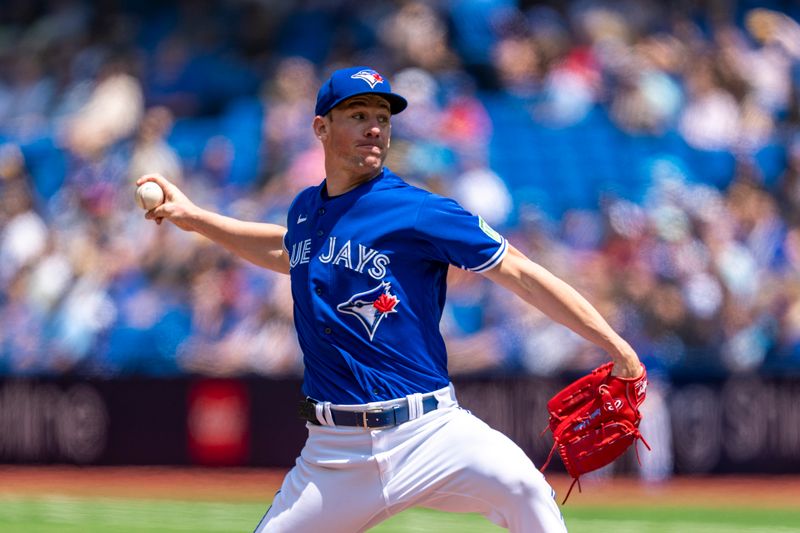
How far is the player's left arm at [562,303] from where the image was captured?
4398mm

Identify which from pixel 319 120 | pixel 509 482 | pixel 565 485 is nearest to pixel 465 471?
pixel 509 482

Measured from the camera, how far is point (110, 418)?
13.3 meters

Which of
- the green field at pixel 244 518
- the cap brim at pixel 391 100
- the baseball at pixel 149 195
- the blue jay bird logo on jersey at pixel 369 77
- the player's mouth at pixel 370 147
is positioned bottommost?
the green field at pixel 244 518

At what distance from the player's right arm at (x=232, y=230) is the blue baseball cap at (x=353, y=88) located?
2.39 ft

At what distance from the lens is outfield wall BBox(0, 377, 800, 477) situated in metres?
12.5

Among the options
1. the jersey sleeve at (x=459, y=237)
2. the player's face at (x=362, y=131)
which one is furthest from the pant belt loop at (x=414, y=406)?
the player's face at (x=362, y=131)

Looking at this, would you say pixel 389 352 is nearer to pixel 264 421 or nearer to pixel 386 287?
pixel 386 287

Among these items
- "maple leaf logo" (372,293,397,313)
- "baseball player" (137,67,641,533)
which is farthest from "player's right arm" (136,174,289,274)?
"maple leaf logo" (372,293,397,313)

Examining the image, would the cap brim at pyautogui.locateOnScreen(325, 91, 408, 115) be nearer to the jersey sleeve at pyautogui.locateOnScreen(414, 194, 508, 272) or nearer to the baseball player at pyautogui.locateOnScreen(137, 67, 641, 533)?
the baseball player at pyautogui.locateOnScreen(137, 67, 641, 533)

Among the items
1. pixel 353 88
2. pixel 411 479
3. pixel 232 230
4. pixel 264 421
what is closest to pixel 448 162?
pixel 264 421

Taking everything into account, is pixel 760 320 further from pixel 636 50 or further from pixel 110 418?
pixel 110 418

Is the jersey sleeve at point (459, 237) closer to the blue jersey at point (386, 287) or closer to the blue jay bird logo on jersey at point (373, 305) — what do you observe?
the blue jersey at point (386, 287)

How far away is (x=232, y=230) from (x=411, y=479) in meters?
1.35

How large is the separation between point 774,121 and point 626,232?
2521mm
